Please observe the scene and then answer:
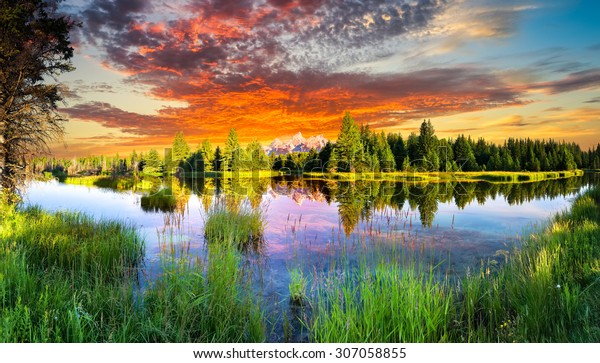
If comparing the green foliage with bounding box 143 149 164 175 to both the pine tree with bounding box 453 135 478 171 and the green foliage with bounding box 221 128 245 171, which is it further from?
the pine tree with bounding box 453 135 478 171

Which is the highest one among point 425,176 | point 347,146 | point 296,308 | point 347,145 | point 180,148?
Result: point 347,145

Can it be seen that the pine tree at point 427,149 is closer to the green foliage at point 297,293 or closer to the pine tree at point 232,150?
the pine tree at point 232,150

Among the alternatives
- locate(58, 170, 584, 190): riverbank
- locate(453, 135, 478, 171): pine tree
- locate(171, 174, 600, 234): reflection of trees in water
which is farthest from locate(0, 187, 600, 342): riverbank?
locate(453, 135, 478, 171): pine tree

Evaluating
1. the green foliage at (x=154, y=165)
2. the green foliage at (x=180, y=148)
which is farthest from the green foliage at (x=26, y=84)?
the green foliage at (x=154, y=165)

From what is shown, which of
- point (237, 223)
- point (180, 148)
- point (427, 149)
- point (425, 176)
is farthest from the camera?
point (427, 149)

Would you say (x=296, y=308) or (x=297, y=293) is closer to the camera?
(x=296, y=308)

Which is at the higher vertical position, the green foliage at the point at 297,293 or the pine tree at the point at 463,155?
the pine tree at the point at 463,155

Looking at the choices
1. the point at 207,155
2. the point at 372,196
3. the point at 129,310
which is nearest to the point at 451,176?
the point at 372,196

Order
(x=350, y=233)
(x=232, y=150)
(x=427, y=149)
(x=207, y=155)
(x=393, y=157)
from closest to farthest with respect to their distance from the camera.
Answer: (x=350, y=233) < (x=232, y=150) < (x=207, y=155) < (x=427, y=149) < (x=393, y=157)

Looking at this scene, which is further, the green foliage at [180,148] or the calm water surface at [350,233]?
the green foliage at [180,148]

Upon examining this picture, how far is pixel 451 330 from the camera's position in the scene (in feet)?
15.3

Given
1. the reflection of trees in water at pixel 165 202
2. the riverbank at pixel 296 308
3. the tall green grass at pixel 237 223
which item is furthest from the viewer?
the reflection of trees in water at pixel 165 202

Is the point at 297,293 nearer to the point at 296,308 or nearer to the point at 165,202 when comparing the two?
the point at 296,308

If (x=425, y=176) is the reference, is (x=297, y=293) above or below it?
below
